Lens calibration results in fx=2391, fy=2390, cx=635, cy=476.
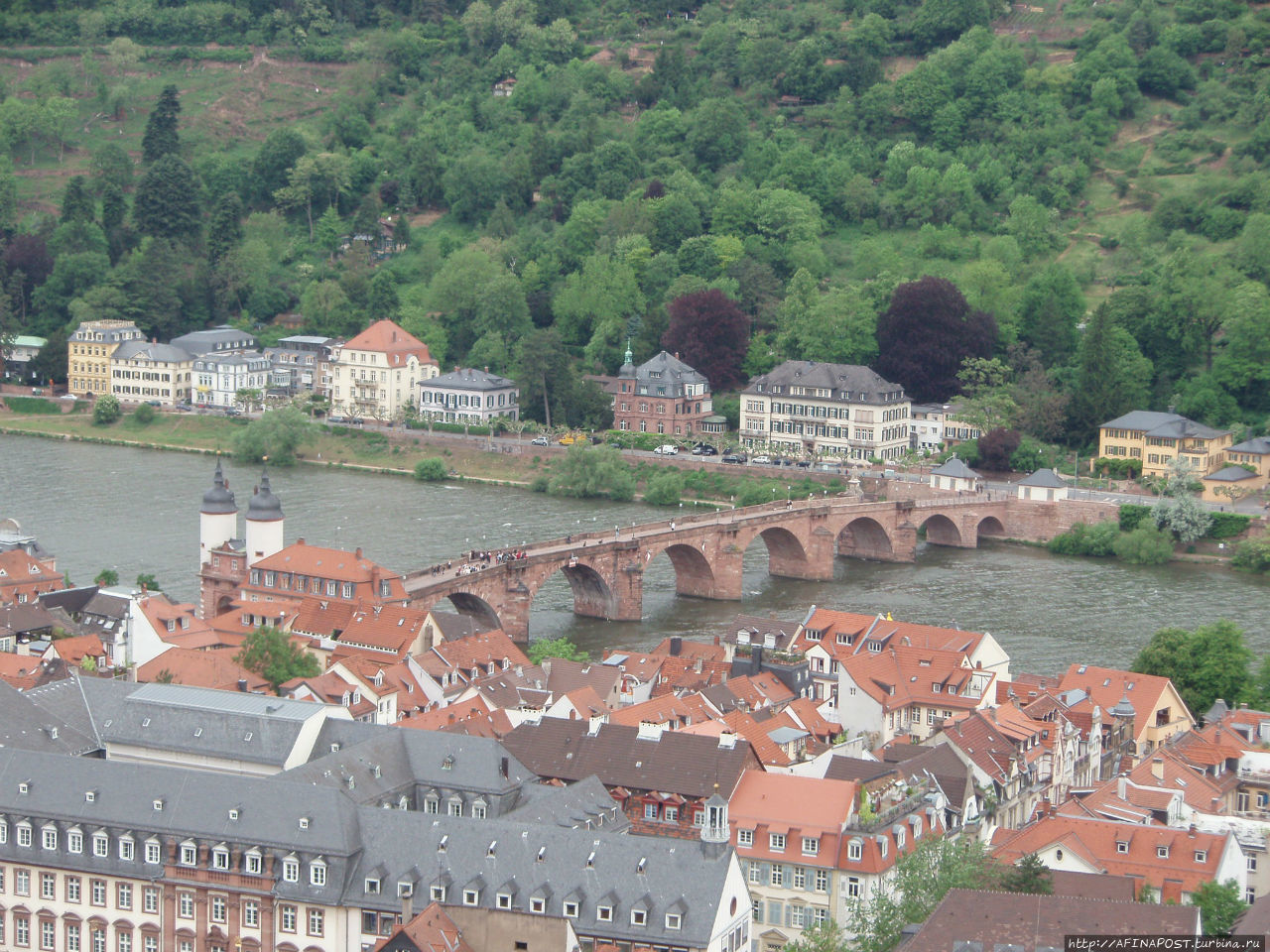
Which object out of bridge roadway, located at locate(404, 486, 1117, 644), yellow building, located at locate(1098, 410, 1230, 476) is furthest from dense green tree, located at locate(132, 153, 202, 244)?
yellow building, located at locate(1098, 410, 1230, 476)

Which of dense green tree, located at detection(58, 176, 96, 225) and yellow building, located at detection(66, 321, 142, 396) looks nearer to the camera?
Result: yellow building, located at detection(66, 321, 142, 396)

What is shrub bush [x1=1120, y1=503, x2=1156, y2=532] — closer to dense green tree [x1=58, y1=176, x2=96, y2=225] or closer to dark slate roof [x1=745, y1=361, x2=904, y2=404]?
dark slate roof [x1=745, y1=361, x2=904, y2=404]

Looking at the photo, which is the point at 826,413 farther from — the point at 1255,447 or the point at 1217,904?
the point at 1217,904

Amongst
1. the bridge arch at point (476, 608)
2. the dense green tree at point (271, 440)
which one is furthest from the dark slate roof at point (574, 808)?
the dense green tree at point (271, 440)

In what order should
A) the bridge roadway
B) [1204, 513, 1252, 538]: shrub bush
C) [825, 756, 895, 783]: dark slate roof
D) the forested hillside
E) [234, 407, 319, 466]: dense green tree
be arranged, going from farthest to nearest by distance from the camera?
1. the forested hillside
2. [234, 407, 319, 466]: dense green tree
3. [1204, 513, 1252, 538]: shrub bush
4. the bridge roadway
5. [825, 756, 895, 783]: dark slate roof

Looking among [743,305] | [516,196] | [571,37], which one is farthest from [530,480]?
[571,37]

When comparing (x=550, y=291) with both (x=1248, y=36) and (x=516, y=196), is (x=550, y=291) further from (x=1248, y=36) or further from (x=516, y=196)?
(x=1248, y=36)

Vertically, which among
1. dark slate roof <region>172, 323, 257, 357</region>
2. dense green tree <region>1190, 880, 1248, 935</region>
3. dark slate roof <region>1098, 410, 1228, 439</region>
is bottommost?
dense green tree <region>1190, 880, 1248, 935</region>
